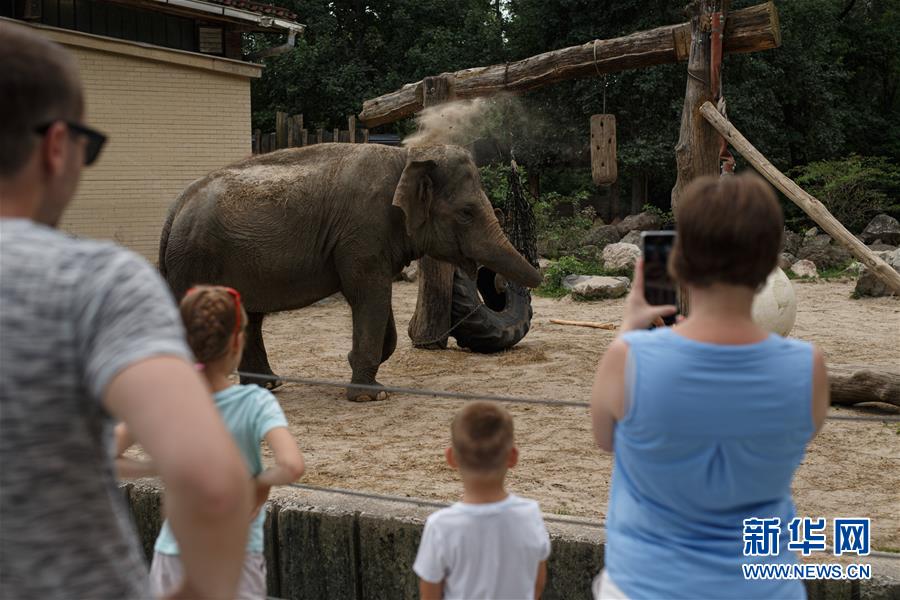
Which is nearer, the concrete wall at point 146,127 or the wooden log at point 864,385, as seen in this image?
the wooden log at point 864,385

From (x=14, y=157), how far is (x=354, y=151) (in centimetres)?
670

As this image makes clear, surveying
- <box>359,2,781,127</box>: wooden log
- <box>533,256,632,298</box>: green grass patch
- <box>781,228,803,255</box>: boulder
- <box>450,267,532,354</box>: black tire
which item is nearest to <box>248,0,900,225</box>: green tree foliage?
<box>781,228,803,255</box>: boulder

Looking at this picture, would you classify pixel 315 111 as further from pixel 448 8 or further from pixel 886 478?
pixel 886 478

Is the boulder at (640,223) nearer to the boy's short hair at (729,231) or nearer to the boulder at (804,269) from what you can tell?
the boulder at (804,269)

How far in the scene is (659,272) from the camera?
87.8 inches

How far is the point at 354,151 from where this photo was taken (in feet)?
Answer: 26.4

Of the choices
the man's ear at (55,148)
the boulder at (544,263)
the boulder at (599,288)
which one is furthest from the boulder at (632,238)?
the man's ear at (55,148)

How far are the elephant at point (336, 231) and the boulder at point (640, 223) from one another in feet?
48.5

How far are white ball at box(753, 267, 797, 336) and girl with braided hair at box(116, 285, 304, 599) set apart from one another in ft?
20.7

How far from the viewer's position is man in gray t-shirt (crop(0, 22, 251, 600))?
1252mm

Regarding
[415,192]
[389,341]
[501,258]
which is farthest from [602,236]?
[415,192]

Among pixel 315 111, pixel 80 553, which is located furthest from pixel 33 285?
pixel 315 111

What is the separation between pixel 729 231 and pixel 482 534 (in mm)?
905

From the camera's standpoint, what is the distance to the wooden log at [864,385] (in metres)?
6.80
